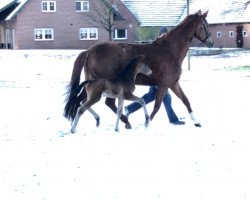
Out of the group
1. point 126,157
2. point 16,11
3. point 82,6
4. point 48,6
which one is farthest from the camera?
point 82,6

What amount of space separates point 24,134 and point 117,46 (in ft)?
7.96

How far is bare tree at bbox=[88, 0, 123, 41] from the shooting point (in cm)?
5600

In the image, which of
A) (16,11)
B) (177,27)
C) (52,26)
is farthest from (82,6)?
(177,27)

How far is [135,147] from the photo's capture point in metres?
8.91

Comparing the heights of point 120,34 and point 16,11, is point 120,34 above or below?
below

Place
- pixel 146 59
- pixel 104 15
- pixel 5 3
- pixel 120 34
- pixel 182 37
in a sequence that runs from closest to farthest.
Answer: pixel 146 59 → pixel 182 37 → pixel 104 15 → pixel 5 3 → pixel 120 34

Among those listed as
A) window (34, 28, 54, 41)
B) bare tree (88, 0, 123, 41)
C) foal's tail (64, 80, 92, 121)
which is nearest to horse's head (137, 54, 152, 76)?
foal's tail (64, 80, 92, 121)

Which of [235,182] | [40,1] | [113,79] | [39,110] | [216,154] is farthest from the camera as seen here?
[40,1]

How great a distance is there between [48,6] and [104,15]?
226 inches

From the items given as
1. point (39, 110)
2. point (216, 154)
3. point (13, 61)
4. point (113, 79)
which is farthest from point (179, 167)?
point (13, 61)

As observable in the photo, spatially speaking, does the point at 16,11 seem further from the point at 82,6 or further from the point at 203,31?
the point at 203,31

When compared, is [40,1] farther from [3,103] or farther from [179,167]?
[179,167]

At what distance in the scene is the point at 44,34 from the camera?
5741 cm

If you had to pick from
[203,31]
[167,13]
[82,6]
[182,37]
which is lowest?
[182,37]
